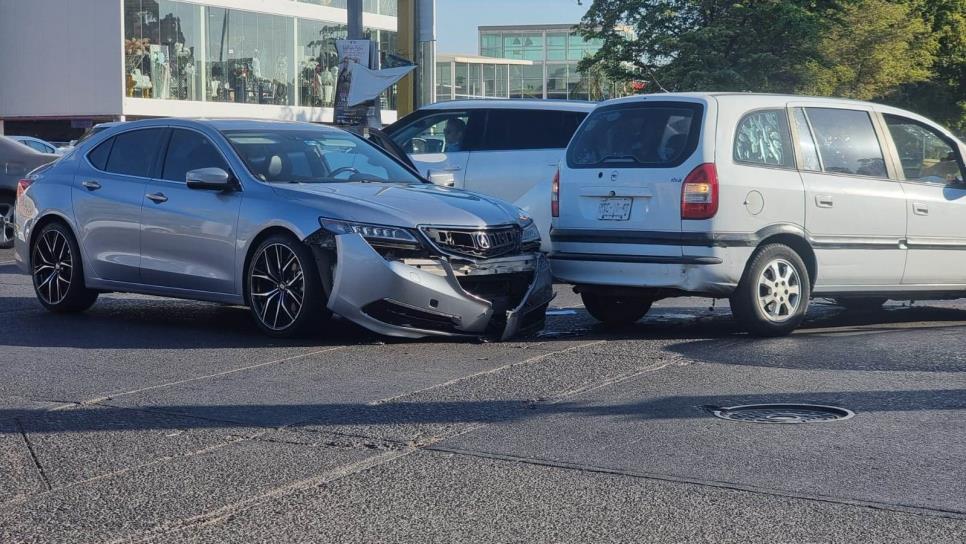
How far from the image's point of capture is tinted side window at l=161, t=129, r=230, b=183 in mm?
10062

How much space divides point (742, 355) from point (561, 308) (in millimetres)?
3311

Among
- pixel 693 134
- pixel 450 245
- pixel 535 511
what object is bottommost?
pixel 535 511

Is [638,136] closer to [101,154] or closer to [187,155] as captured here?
[187,155]

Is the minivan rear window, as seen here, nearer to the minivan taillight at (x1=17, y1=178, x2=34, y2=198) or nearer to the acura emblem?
the acura emblem

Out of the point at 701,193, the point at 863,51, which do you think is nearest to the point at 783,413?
the point at 701,193

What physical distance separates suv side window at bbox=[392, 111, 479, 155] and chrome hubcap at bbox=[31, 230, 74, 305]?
4258 mm

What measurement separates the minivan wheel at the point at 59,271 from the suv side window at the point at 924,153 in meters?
6.45

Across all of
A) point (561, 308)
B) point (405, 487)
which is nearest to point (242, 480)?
point (405, 487)

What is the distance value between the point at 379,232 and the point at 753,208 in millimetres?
2572

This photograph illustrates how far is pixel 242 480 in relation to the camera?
Result: 210 inches

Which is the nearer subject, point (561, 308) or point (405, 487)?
point (405, 487)

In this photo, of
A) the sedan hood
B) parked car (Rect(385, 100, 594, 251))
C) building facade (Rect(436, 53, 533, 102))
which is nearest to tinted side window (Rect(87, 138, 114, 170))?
the sedan hood

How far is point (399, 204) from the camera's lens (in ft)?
30.0

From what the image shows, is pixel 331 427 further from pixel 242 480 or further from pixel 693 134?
pixel 693 134
